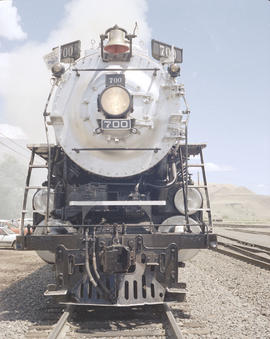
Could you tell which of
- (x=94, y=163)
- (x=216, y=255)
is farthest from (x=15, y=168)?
(x=94, y=163)

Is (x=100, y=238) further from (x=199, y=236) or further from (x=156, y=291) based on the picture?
(x=199, y=236)

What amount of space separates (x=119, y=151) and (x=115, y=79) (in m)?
1.07

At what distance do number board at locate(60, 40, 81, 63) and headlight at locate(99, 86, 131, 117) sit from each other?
3.71 feet

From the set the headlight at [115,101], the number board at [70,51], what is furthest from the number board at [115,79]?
the number board at [70,51]

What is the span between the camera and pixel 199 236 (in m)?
4.75

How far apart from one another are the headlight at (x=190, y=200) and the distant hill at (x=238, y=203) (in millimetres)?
68280

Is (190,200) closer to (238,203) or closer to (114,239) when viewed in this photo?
(114,239)

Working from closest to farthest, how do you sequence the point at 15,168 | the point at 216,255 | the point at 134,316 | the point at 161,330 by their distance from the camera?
the point at 161,330 → the point at 134,316 → the point at 216,255 → the point at 15,168

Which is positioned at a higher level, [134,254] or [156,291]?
[134,254]

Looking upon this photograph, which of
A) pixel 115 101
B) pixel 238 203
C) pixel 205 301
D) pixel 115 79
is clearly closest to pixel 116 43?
pixel 115 79

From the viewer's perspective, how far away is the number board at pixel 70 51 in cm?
577

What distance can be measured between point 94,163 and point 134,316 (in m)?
2.22

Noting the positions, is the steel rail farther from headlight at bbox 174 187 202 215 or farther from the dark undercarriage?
headlight at bbox 174 187 202 215

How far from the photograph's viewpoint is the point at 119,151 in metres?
5.39
